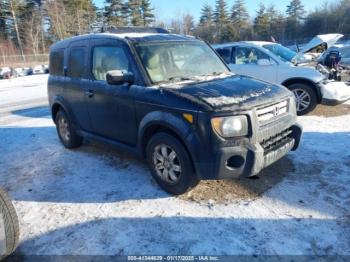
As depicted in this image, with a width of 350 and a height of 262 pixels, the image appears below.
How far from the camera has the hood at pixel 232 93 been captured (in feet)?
11.3

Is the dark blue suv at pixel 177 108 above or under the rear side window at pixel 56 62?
under

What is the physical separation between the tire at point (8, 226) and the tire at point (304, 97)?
656 cm

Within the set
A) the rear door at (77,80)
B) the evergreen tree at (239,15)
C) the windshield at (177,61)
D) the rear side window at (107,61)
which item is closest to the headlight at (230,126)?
the windshield at (177,61)

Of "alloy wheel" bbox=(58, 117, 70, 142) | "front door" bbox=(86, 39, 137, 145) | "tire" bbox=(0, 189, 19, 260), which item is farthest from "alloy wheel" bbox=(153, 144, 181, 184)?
"alloy wheel" bbox=(58, 117, 70, 142)

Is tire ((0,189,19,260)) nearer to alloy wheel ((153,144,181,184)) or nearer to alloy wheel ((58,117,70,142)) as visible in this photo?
alloy wheel ((153,144,181,184))

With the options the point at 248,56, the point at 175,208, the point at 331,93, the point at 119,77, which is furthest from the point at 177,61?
the point at 331,93

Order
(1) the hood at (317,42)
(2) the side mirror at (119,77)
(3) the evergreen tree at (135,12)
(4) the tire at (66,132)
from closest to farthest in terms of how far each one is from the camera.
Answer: (2) the side mirror at (119,77)
(4) the tire at (66,132)
(1) the hood at (317,42)
(3) the evergreen tree at (135,12)

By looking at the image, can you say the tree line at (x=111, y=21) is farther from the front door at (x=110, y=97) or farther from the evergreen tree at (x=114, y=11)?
the front door at (x=110, y=97)

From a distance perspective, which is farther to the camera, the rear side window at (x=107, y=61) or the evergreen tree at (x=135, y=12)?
Result: the evergreen tree at (x=135, y=12)

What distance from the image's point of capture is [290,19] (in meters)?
57.8

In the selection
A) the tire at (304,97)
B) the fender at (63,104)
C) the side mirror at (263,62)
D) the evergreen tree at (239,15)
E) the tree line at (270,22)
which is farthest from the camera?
the evergreen tree at (239,15)

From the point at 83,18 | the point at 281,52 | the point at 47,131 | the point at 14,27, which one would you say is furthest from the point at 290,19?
the point at 47,131

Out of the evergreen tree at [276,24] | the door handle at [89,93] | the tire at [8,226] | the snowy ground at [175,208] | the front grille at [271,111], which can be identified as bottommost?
the snowy ground at [175,208]

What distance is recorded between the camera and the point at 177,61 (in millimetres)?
4445
